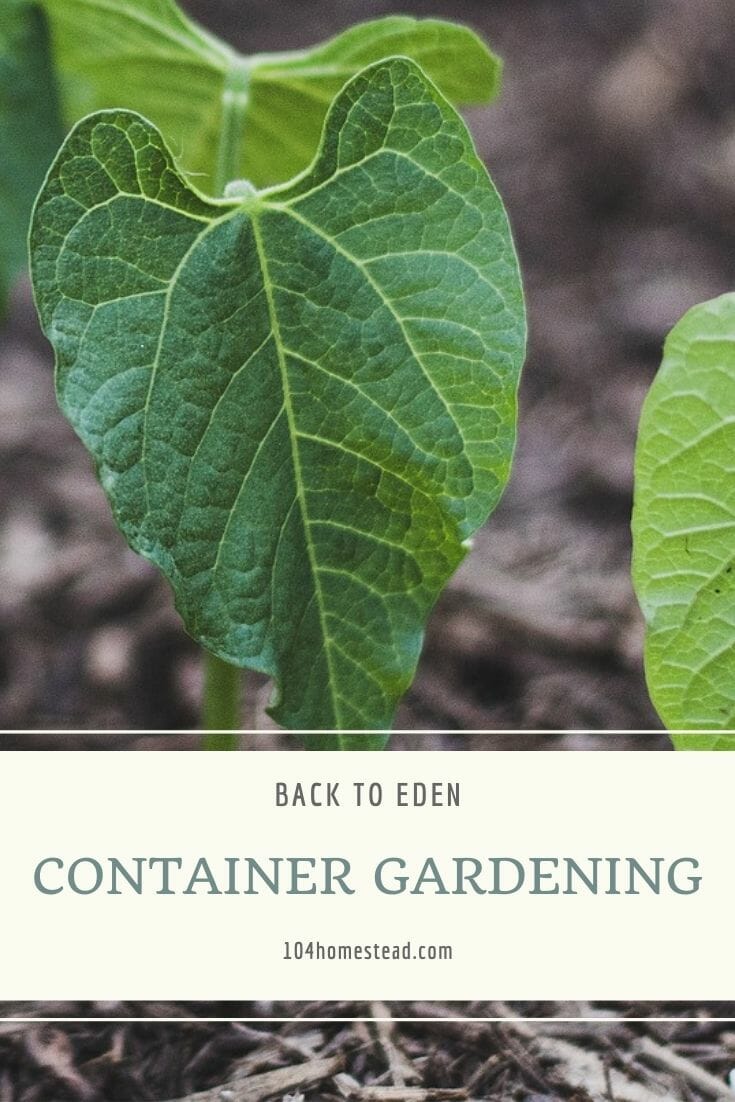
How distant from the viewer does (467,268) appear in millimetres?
884

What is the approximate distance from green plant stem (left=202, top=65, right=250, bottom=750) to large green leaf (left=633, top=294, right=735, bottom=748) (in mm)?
391

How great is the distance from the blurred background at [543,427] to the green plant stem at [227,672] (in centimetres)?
35

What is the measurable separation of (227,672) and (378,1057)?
14.1 inches

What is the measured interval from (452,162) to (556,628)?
0.92 m

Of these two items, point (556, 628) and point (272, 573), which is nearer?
point (272, 573)

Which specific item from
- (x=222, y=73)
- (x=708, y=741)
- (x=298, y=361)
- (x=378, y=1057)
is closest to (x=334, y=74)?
(x=222, y=73)

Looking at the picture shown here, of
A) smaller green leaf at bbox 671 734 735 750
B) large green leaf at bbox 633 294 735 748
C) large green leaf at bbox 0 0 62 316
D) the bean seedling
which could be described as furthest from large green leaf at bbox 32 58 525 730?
large green leaf at bbox 0 0 62 316

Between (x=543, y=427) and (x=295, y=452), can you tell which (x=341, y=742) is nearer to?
(x=295, y=452)

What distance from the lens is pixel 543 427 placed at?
2270 millimetres

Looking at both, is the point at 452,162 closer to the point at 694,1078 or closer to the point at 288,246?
the point at 288,246

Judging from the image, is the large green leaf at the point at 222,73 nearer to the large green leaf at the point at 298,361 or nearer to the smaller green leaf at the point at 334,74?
the smaller green leaf at the point at 334,74

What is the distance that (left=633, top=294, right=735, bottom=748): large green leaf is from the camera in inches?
34.0

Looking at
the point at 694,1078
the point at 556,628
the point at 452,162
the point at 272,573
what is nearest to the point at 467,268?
the point at 452,162

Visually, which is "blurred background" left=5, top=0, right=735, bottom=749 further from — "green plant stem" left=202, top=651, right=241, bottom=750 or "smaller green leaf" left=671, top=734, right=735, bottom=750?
"smaller green leaf" left=671, top=734, right=735, bottom=750
